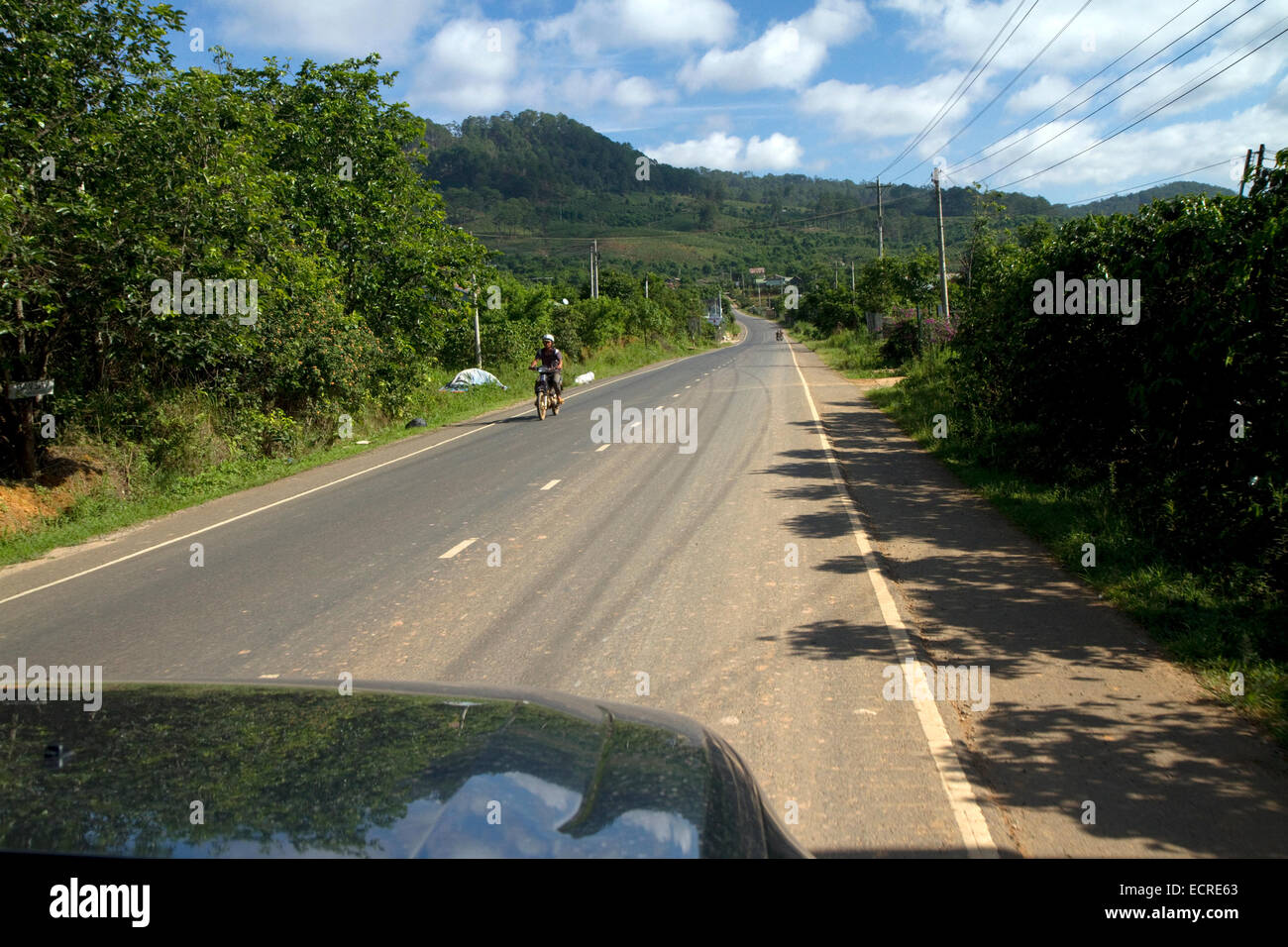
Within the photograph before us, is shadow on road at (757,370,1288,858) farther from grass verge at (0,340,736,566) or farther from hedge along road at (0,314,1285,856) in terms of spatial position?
grass verge at (0,340,736,566)

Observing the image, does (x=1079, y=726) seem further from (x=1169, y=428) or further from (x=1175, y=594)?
(x=1169, y=428)

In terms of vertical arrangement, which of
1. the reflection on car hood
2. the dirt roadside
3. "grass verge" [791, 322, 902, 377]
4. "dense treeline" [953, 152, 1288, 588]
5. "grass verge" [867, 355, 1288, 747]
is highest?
"grass verge" [791, 322, 902, 377]

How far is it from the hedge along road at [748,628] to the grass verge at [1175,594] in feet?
0.78

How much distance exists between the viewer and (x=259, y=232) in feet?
56.1

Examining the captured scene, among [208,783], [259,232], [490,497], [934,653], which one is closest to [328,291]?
[259,232]

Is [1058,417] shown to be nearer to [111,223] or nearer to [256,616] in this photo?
[256,616]

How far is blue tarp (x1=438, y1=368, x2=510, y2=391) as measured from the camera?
99.0 ft

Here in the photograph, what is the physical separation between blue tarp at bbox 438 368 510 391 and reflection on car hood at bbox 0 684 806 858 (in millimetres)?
27562

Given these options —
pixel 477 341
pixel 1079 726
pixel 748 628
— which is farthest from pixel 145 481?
pixel 477 341

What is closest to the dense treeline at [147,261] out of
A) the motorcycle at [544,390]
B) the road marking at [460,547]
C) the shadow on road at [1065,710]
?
the motorcycle at [544,390]

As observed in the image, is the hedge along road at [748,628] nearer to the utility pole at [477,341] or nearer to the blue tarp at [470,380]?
the blue tarp at [470,380]

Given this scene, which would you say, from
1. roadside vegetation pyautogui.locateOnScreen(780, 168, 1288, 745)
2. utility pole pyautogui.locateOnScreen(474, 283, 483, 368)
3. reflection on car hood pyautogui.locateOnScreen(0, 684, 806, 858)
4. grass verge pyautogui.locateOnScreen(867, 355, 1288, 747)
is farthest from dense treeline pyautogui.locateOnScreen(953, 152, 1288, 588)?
utility pole pyautogui.locateOnScreen(474, 283, 483, 368)
